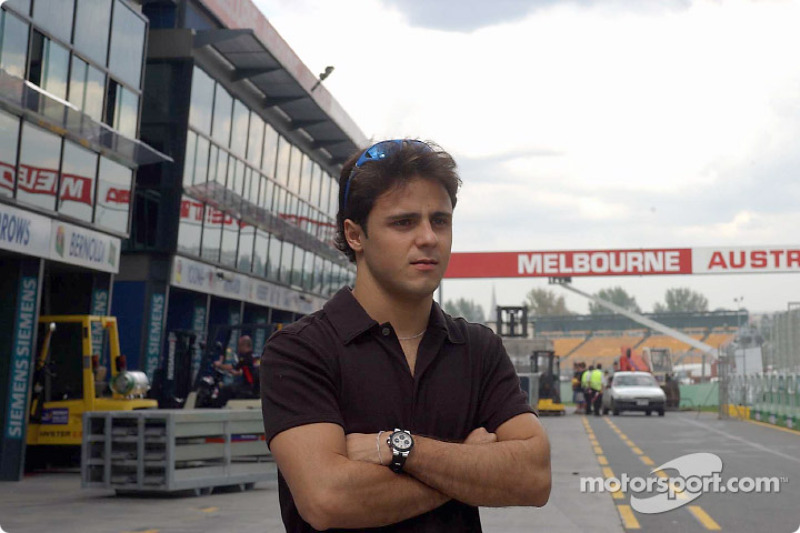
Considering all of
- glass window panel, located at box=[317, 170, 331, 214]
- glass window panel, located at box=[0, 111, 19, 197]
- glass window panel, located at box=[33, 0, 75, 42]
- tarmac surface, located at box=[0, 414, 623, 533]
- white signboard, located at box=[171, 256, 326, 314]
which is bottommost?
tarmac surface, located at box=[0, 414, 623, 533]

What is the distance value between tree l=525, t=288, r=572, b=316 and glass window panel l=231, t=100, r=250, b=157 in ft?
437

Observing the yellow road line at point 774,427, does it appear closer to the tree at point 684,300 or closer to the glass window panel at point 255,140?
the glass window panel at point 255,140

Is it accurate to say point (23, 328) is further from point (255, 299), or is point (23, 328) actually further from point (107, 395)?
point (255, 299)

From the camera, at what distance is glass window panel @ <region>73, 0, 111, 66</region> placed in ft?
62.3

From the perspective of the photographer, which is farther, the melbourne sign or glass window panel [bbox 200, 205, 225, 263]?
the melbourne sign

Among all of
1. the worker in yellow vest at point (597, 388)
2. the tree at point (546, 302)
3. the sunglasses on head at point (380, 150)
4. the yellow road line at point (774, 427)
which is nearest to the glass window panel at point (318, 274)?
the worker in yellow vest at point (597, 388)

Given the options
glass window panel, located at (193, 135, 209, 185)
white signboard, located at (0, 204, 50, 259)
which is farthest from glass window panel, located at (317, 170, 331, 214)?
white signboard, located at (0, 204, 50, 259)

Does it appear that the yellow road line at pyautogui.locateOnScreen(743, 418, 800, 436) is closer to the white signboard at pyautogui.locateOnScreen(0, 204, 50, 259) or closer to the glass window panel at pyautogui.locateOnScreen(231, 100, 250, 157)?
the glass window panel at pyautogui.locateOnScreen(231, 100, 250, 157)

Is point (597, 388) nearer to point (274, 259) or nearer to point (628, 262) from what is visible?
point (274, 259)

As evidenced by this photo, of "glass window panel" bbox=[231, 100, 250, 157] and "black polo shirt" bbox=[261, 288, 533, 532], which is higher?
"glass window panel" bbox=[231, 100, 250, 157]

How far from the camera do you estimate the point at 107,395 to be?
18859 millimetres

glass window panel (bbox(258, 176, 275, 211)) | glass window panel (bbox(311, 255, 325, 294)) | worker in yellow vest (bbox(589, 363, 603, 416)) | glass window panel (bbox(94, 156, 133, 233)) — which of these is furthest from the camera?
glass window panel (bbox(311, 255, 325, 294))

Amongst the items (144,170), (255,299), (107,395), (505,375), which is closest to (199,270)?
(144,170)

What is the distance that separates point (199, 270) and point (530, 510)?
16.8 m
